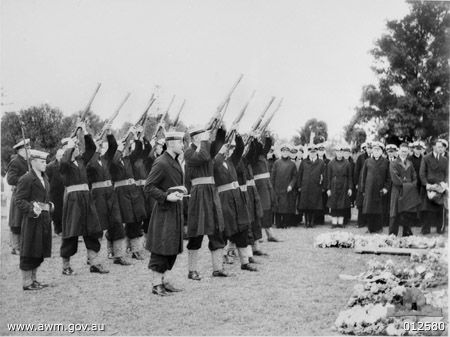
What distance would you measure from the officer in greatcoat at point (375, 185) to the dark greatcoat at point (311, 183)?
1529 mm

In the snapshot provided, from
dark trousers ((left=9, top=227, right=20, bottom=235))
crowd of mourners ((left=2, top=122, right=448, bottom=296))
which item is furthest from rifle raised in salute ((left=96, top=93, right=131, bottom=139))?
dark trousers ((left=9, top=227, right=20, bottom=235))

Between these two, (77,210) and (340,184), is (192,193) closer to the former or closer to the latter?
(77,210)

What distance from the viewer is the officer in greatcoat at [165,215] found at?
23.7 ft

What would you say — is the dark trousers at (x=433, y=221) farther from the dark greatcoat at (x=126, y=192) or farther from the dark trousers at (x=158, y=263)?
the dark trousers at (x=158, y=263)

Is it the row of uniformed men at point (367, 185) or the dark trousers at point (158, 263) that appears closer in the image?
the dark trousers at point (158, 263)

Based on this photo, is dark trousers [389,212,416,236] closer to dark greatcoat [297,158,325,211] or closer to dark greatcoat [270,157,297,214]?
dark greatcoat [297,158,325,211]

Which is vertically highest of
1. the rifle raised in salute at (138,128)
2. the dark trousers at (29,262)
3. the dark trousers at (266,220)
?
the rifle raised in salute at (138,128)

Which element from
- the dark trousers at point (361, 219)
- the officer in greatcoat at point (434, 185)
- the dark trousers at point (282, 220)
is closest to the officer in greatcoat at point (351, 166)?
the dark trousers at point (361, 219)

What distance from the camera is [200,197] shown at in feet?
26.4

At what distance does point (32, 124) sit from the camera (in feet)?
43.8

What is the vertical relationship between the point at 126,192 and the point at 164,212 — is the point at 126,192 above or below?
above

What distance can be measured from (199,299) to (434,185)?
272 inches

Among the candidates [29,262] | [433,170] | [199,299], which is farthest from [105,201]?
[433,170]

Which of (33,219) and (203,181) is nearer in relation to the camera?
(33,219)
